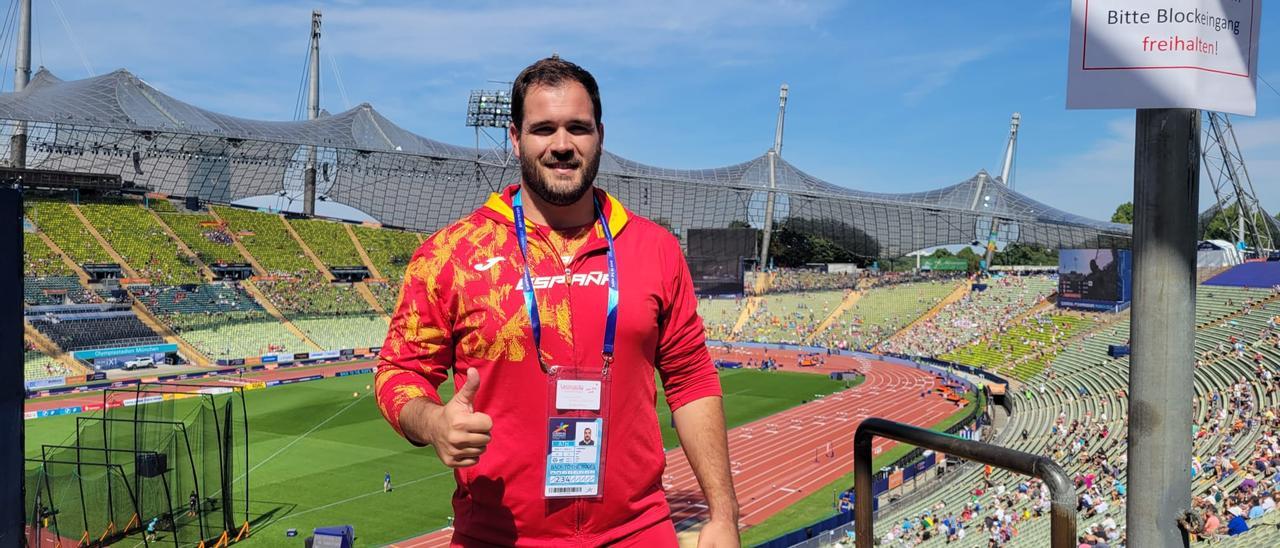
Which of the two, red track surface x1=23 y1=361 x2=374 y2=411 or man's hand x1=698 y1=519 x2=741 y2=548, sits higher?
man's hand x1=698 y1=519 x2=741 y2=548

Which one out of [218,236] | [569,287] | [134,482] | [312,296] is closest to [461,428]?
[569,287]

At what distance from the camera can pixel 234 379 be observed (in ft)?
124

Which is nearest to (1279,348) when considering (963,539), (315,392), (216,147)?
(963,539)

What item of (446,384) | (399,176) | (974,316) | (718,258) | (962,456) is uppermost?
(399,176)

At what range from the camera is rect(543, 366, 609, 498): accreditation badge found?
7.46 ft

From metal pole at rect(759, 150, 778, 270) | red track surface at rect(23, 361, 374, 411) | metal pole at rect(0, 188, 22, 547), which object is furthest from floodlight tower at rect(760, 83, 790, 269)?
metal pole at rect(0, 188, 22, 547)

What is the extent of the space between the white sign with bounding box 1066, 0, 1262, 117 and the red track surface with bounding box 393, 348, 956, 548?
11.8m

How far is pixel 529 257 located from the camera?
7.90 ft

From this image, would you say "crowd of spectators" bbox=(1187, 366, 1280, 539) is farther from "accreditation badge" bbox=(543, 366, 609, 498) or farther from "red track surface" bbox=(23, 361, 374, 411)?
"red track surface" bbox=(23, 361, 374, 411)

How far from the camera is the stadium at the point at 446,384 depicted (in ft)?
45.4

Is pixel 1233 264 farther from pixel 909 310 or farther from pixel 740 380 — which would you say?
pixel 740 380

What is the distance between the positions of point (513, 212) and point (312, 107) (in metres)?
83.8

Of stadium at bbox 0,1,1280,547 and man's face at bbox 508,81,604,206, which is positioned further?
stadium at bbox 0,1,1280,547

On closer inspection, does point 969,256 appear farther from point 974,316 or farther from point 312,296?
point 312,296
